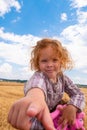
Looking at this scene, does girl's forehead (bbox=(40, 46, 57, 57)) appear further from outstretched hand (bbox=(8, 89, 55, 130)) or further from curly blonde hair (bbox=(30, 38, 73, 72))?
outstretched hand (bbox=(8, 89, 55, 130))

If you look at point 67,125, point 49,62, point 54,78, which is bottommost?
point 67,125

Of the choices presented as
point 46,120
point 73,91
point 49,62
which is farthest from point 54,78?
point 46,120

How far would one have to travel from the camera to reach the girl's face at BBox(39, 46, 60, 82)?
6.06ft

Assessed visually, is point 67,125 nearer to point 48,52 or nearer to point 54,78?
point 54,78

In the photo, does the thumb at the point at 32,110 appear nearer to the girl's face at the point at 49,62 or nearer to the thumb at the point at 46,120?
the thumb at the point at 46,120

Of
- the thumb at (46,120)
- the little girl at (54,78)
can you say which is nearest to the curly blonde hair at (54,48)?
the little girl at (54,78)

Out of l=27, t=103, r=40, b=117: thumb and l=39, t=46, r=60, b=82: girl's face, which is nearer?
l=27, t=103, r=40, b=117: thumb

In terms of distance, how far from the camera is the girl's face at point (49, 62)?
185cm

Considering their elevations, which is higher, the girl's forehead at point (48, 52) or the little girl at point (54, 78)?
the girl's forehead at point (48, 52)

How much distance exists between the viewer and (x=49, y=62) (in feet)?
6.04

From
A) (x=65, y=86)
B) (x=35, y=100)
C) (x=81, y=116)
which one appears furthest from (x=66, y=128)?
(x=35, y=100)

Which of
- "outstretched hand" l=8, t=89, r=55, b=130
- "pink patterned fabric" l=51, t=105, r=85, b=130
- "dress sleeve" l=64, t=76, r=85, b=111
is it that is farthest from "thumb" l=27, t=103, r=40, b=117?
"dress sleeve" l=64, t=76, r=85, b=111

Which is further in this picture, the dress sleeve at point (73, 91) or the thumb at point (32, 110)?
the dress sleeve at point (73, 91)

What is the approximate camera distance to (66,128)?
181 cm
